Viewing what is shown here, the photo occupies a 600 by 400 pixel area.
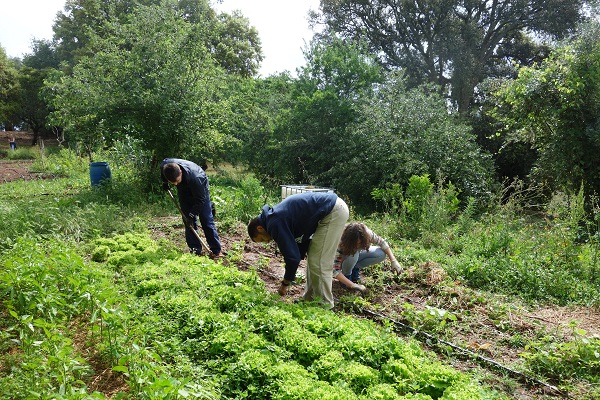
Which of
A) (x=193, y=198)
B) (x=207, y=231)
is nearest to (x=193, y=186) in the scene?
(x=193, y=198)

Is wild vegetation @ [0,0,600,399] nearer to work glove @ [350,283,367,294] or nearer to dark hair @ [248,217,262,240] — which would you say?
work glove @ [350,283,367,294]

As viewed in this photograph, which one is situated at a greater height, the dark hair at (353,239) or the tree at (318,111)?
the tree at (318,111)

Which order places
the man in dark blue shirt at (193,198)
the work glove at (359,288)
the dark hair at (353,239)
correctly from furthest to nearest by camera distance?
1. the man in dark blue shirt at (193,198)
2. the work glove at (359,288)
3. the dark hair at (353,239)

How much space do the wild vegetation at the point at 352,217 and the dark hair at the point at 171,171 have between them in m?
1.07

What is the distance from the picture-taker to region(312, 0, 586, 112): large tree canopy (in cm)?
2064

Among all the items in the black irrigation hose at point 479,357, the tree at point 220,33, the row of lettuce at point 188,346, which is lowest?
the black irrigation hose at point 479,357

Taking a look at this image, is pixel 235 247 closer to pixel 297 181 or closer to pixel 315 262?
pixel 315 262

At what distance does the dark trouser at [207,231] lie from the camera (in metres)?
6.16

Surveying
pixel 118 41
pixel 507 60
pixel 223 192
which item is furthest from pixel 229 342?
pixel 507 60

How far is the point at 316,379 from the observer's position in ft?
10.2

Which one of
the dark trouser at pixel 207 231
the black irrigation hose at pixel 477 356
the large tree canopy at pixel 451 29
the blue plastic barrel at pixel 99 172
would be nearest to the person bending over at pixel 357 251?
the black irrigation hose at pixel 477 356

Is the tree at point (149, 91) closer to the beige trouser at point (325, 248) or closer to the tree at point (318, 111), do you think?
the tree at point (318, 111)

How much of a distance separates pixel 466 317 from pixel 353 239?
5.15 ft

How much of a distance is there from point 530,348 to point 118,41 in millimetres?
11124
